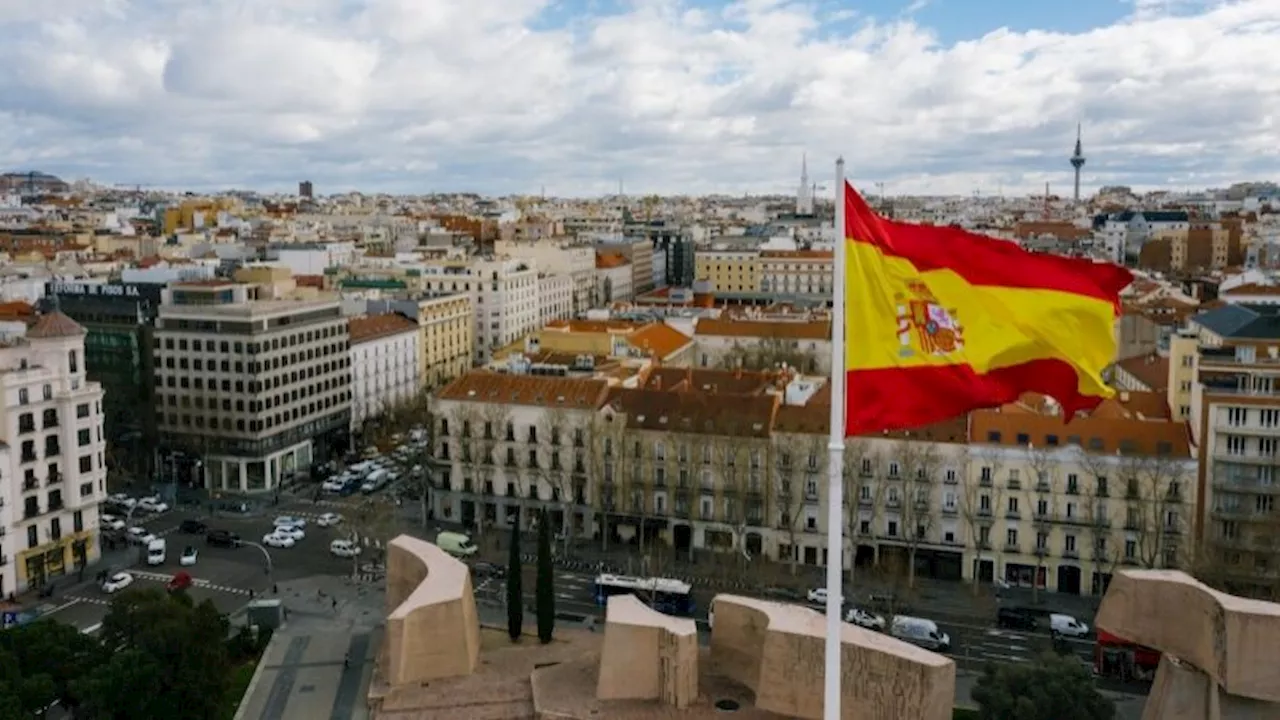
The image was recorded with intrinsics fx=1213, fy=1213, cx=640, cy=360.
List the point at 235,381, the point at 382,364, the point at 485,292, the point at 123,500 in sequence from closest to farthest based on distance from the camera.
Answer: the point at 123,500
the point at 235,381
the point at 382,364
the point at 485,292

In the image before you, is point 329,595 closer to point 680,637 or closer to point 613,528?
point 613,528

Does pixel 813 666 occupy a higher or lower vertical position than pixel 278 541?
higher

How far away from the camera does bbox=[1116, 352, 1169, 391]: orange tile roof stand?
77.2 metres

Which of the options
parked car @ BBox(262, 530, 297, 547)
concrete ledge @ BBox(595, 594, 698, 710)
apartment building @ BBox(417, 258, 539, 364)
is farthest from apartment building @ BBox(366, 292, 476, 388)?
concrete ledge @ BBox(595, 594, 698, 710)

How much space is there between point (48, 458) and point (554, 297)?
78.6 m

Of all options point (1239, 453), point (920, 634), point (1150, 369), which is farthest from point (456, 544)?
point (1150, 369)

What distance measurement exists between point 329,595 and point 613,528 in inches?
657

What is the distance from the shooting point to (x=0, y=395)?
5959 centimetres

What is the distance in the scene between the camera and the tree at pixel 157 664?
3941cm

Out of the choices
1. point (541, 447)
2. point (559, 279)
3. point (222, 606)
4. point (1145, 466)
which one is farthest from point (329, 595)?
point (559, 279)

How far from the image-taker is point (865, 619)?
54688 mm

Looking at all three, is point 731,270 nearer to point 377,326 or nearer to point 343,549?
point 377,326

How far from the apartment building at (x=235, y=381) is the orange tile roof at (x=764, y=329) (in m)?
36.6

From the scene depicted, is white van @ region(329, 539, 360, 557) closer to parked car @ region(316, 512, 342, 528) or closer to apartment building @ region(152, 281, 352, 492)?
parked car @ region(316, 512, 342, 528)
